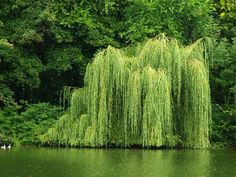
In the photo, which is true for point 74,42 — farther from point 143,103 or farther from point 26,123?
point 143,103

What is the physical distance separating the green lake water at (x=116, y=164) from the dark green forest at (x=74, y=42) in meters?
6.13

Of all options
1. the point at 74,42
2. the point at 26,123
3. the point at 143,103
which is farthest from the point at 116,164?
the point at 74,42

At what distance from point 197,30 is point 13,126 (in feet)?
40.6

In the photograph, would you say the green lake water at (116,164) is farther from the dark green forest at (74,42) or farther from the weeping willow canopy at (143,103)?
the dark green forest at (74,42)

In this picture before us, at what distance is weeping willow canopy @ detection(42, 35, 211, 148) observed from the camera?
2120 centimetres

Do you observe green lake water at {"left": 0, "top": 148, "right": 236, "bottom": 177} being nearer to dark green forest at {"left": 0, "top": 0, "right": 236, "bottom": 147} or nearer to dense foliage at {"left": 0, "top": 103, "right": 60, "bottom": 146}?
dense foliage at {"left": 0, "top": 103, "right": 60, "bottom": 146}

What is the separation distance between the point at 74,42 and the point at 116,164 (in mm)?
15077

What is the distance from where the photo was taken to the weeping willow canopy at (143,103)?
21203 mm

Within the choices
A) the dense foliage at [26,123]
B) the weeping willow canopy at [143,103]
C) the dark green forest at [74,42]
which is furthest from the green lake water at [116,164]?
the dark green forest at [74,42]

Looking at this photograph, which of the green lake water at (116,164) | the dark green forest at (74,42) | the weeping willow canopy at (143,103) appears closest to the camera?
the green lake water at (116,164)

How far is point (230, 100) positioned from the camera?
1118 inches

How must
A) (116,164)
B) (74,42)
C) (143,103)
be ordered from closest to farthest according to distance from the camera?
(116,164), (143,103), (74,42)

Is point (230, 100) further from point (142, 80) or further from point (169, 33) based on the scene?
point (142, 80)

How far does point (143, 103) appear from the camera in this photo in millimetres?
21453
